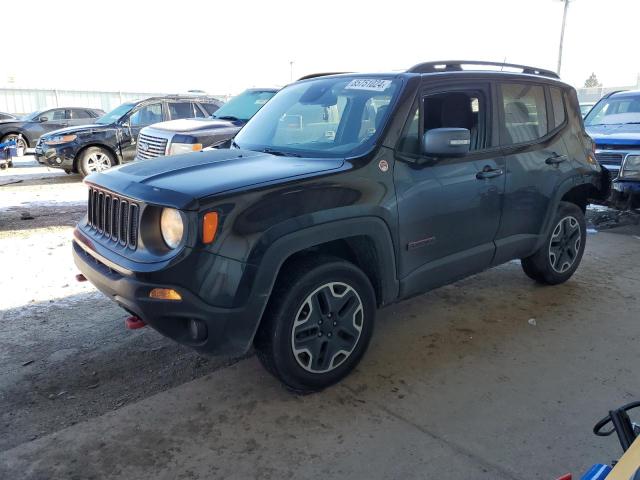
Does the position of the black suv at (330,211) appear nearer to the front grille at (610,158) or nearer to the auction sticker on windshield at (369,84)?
the auction sticker on windshield at (369,84)

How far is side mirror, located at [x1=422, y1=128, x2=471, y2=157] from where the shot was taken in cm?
344

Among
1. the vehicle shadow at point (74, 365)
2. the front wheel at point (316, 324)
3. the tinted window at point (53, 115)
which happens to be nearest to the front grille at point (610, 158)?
the front wheel at point (316, 324)

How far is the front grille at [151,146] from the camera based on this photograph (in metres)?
8.72

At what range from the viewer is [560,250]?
16.7ft

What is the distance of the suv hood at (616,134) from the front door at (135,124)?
338 inches

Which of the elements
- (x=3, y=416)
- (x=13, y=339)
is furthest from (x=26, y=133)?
(x=3, y=416)

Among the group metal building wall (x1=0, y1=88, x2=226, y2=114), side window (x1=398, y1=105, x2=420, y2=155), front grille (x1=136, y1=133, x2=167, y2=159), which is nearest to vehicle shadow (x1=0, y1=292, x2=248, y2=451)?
side window (x1=398, y1=105, x2=420, y2=155)

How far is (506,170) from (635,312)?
5.79 feet

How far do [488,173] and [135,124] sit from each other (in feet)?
31.4

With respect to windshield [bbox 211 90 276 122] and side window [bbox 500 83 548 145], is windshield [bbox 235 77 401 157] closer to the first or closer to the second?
side window [bbox 500 83 548 145]

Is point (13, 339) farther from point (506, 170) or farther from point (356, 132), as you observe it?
point (506, 170)

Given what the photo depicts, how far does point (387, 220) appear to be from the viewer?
3375 mm

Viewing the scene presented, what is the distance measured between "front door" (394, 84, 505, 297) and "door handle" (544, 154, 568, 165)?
0.67 metres

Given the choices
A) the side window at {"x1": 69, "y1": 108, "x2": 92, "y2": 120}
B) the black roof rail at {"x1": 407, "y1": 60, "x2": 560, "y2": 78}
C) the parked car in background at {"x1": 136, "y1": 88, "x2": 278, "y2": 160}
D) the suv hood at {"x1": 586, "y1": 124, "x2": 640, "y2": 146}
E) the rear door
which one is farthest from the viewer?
the side window at {"x1": 69, "y1": 108, "x2": 92, "y2": 120}
